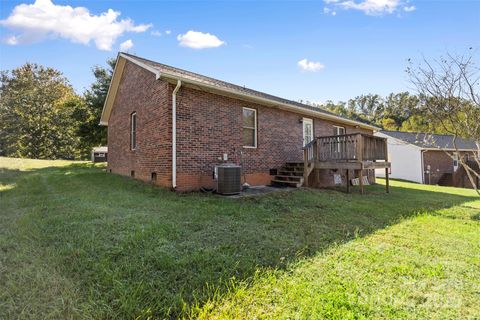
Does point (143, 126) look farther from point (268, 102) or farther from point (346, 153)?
point (346, 153)

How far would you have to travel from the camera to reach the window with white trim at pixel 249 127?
920 centimetres

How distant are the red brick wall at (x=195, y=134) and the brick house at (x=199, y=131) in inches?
1.1

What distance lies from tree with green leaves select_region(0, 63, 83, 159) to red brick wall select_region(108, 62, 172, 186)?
68.0 feet

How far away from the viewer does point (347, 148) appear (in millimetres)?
8992

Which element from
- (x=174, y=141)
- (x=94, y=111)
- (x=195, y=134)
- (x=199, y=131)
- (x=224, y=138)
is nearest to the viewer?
(x=174, y=141)

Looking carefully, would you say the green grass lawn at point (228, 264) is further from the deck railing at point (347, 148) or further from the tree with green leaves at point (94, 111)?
the tree with green leaves at point (94, 111)

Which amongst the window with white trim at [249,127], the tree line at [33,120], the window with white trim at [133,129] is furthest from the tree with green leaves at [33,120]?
the window with white trim at [249,127]

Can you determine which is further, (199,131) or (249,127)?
(249,127)

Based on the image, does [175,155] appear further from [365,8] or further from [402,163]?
[402,163]

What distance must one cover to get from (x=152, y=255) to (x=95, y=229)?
58.2 inches

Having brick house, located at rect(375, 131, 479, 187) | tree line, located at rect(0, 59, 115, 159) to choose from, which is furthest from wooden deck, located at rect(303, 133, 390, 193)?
tree line, located at rect(0, 59, 115, 159)

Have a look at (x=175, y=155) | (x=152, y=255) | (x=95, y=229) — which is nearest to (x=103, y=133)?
(x=175, y=155)

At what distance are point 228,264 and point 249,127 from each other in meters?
6.81

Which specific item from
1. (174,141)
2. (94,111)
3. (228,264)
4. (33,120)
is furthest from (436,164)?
(33,120)
